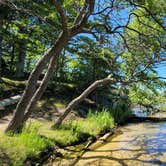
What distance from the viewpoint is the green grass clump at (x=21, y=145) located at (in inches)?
270

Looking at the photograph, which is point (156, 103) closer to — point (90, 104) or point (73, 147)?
point (90, 104)

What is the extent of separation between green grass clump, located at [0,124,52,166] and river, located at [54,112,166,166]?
729 millimetres

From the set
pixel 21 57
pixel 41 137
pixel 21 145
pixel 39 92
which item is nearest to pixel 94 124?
pixel 39 92

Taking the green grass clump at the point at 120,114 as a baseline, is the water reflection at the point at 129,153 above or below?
below

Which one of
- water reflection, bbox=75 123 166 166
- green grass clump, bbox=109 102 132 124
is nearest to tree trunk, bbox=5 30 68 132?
water reflection, bbox=75 123 166 166

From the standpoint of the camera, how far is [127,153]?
9.45 m

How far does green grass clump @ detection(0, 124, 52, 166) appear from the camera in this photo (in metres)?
6.86

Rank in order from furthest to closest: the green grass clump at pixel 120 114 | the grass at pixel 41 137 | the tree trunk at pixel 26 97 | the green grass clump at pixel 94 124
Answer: the green grass clump at pixel 120 114 → the green grass clump at pixel 94 124 → the tree trunk at pixel 26 97 → the grass at pixel 41 137

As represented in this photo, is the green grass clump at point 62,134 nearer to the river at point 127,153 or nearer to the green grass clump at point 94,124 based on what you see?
the green grass clump at point 94,124

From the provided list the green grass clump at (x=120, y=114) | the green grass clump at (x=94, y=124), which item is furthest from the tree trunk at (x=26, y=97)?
the green grass clump at (x=120, y=114)

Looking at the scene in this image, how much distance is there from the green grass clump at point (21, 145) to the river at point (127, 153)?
0.73 metres

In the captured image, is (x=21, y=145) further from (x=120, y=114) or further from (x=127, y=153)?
(x=120, y=114)

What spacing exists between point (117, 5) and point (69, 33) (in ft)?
6.38

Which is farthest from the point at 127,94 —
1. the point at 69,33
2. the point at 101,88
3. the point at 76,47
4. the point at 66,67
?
the point at 69,33
